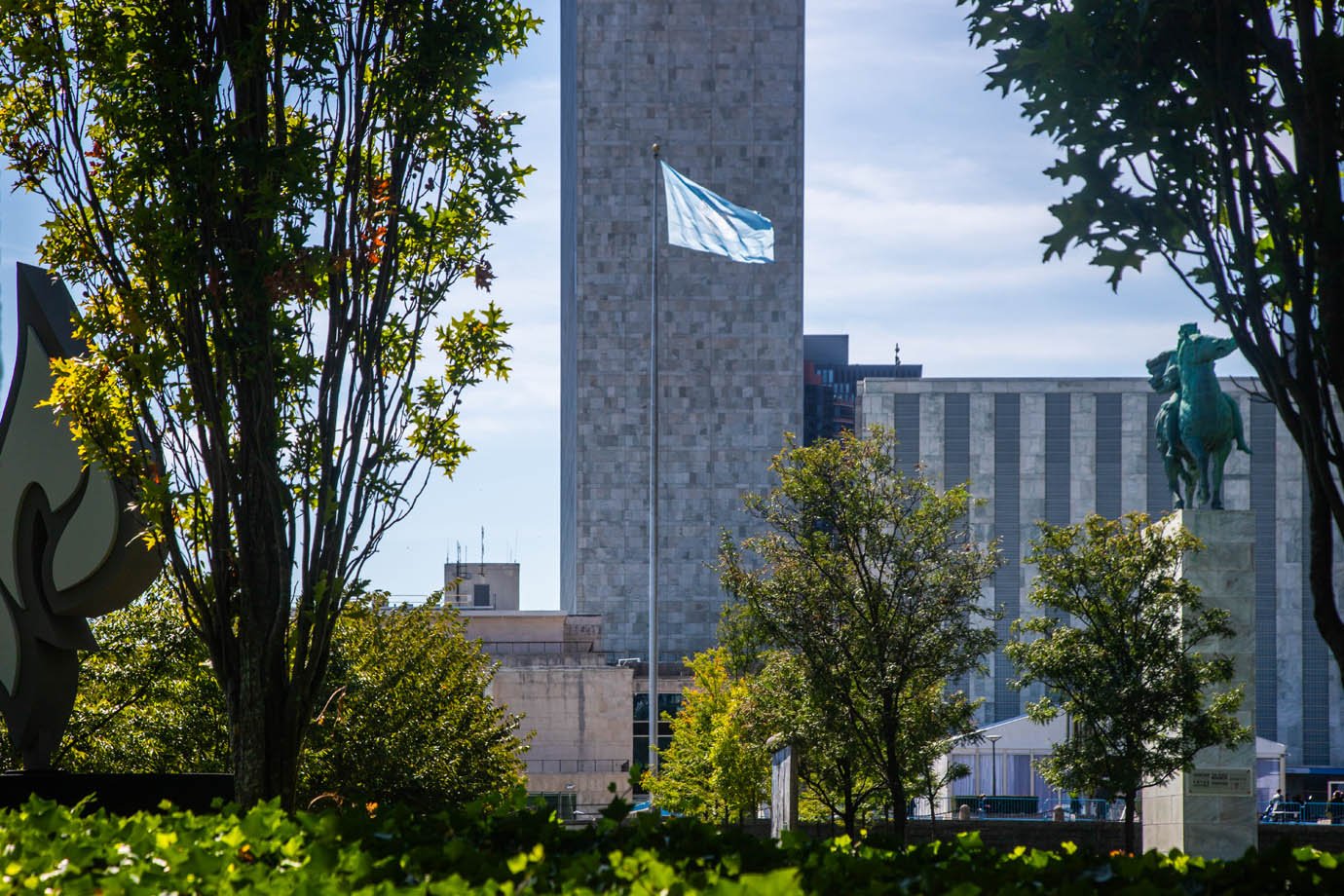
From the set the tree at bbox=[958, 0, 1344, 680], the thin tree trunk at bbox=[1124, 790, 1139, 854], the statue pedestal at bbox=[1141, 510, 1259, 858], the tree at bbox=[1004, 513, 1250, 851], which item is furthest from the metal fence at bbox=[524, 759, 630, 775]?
the tree at bbox=[958, 0, 1344, 680]

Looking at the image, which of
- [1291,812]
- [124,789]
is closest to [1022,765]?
[1291,812]

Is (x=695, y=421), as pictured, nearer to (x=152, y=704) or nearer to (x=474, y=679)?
(x=474, y=679)

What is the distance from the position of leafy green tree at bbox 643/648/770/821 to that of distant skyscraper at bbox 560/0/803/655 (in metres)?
46.9

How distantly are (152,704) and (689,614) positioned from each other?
241 ft

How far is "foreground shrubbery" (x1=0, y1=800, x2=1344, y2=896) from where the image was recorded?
18.4 ft

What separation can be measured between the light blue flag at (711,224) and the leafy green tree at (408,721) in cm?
1260

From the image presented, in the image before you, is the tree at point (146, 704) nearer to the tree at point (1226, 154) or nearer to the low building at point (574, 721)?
the tree at point (1226, 154)

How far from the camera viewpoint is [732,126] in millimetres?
102125

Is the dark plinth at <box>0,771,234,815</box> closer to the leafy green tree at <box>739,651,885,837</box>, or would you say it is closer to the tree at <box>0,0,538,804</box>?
the tree at <box>0,0,538,804</box>

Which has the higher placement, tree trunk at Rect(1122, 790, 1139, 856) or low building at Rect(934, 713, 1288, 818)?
tree trunk at Rect(1122, 790, 1139, 856)

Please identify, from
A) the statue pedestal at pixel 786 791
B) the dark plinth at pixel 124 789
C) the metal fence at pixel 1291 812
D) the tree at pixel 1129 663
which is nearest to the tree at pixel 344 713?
the statue pedestal at pixel 786 791

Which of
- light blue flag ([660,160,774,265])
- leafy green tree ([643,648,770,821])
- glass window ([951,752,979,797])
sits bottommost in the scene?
glass window ([951,752,979,797])

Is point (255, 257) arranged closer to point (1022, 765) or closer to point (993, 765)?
point (993, 765)

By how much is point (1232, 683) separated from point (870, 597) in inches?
306
